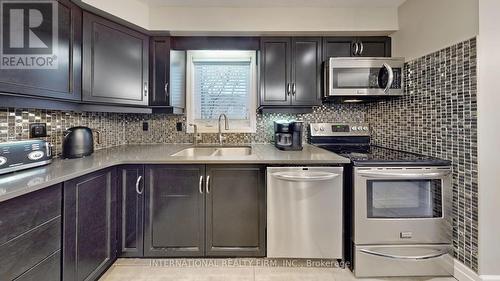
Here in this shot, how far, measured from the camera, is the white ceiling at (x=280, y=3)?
2203mm

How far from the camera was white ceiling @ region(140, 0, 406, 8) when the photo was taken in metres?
2.20

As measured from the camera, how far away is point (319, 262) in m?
1.95

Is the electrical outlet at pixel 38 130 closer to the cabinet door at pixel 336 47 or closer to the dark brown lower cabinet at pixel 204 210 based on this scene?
the dark brown lower cabinet at pixel 204 210

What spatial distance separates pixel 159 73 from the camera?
2.35 m

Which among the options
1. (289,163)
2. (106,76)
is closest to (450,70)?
(289,163)

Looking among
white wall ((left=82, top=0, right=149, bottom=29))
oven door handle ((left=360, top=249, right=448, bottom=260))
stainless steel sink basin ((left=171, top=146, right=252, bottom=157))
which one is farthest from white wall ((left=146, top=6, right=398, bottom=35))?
oven door handle ((left=360, top=249, right=448, bottom=260))

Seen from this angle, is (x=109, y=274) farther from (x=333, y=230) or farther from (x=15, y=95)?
(x=333, y=230)

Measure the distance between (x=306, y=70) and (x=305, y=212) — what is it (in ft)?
4.56

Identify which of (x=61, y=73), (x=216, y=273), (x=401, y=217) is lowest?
(x=216, y=273)

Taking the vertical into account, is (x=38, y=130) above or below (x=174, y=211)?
above

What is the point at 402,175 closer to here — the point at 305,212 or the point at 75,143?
the point at 305,212

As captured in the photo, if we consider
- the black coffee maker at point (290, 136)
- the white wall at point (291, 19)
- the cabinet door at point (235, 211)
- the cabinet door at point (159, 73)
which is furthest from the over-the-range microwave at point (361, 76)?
the cabinet door at point (159, 73)

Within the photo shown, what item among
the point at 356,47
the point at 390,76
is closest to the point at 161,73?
the point at 356,47

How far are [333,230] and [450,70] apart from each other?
1459mm
